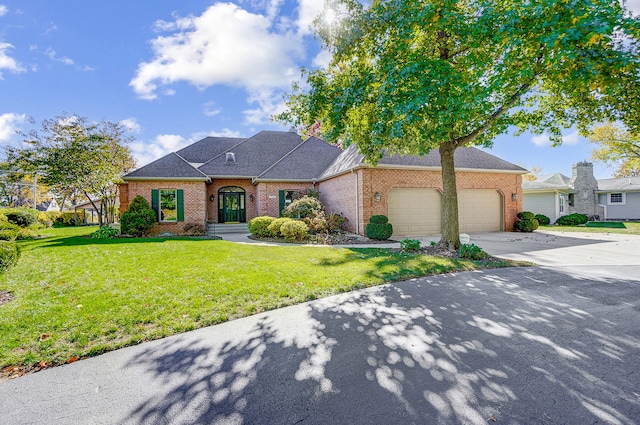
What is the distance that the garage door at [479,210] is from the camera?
587 inches

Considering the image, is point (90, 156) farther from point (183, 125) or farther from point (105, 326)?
point (105, 326)

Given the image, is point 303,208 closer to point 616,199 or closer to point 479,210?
point 479,210

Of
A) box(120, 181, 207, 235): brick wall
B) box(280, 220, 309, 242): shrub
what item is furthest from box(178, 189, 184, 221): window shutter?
box(280, 220, 309, 242): shrub

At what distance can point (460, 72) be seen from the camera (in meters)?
6.61

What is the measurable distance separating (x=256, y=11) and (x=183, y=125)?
1158 cm

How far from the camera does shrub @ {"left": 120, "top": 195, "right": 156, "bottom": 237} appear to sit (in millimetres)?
13547

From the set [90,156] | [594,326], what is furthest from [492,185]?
[90,156]

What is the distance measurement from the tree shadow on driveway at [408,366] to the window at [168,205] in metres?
13.5

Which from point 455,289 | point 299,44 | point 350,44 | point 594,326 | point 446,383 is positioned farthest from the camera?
point 299,44

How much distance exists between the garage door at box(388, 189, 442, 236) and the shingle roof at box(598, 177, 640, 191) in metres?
22.3

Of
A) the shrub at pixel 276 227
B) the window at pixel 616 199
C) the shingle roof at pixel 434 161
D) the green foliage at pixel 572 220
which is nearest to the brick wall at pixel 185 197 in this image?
the shrub at pixel 276 227

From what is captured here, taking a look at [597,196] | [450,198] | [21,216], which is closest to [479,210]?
[450,198]

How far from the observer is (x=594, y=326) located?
3.51m

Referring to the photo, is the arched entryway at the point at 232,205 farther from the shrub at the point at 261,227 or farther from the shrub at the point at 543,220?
the shrub at the point at 543,220
